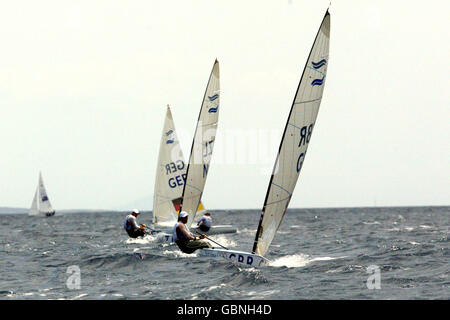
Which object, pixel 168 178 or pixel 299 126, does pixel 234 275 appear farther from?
pixel 168 178

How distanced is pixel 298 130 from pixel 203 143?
→ 1156 cm

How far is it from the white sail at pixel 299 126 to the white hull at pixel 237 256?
4.61ft

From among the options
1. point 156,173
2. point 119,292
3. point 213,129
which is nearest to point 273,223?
point 119,292

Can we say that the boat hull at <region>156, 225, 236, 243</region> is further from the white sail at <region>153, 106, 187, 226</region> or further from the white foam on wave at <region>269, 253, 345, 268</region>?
the white foam on wave at <region>269, 253, 345, 268</region>

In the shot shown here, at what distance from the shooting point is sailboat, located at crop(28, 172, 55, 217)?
262ft

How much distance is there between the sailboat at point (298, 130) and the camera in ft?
47.2

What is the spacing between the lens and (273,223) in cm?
1526

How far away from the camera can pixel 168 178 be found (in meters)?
31.1

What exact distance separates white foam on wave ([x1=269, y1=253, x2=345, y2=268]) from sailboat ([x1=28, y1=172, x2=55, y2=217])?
209 ft

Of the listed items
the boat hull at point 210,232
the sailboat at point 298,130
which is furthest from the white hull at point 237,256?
the boat hull at point 210,232

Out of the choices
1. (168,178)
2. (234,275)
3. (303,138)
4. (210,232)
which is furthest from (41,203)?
(303,138)

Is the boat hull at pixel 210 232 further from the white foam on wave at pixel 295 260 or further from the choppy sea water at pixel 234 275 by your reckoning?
the white foam on wave at pixel 295 260
